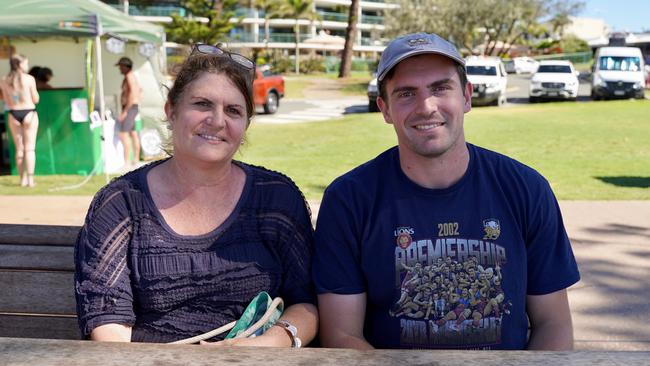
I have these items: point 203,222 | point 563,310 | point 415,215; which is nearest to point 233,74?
point 203,222

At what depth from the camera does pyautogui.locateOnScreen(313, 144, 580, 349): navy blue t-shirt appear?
2336 mm

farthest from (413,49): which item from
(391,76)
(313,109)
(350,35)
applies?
(350,35)

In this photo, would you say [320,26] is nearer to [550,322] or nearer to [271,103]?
[271,103]

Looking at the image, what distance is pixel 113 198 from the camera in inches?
95.7

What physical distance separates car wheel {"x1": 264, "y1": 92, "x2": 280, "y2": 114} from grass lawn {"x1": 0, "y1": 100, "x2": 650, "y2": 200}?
13.6 feet

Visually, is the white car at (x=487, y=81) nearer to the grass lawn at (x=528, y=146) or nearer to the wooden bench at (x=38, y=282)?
the grass lawn at (x=528, y=146)

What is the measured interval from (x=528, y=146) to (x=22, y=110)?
9120mm

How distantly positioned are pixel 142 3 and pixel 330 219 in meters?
50.5

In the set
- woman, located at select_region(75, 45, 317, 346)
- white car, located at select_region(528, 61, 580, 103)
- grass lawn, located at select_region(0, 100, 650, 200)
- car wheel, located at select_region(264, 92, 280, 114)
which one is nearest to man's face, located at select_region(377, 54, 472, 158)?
woman, located at select_region(75, 45, 317, 346)

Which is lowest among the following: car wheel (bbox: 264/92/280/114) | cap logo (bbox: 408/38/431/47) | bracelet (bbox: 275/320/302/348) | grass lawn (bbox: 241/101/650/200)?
car wheel (bbox: 264/92/280/114)

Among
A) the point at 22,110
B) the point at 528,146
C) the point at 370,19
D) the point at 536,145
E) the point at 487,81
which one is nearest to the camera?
the point at 22,110

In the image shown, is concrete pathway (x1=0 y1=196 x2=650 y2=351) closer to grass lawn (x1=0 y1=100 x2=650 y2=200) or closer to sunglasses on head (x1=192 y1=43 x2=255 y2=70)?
grass lawn (x1=0 y1=100 x2=650 y2=200)

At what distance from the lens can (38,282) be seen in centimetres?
279

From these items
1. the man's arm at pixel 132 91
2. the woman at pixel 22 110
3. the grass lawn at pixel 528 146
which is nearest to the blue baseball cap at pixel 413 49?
the grass lawn at pixel 528 146
